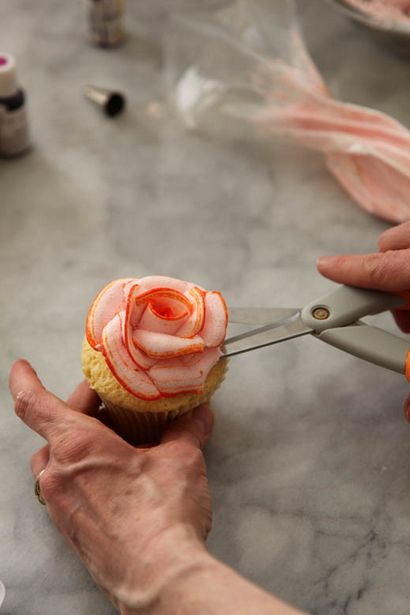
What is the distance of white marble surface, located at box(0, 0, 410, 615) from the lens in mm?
796

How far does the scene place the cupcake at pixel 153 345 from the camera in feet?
2.40

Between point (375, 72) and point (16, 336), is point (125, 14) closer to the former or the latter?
point (375, 72)

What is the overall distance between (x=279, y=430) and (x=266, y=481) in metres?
0.07

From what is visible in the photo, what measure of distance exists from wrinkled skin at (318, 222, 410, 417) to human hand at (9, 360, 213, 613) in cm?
24

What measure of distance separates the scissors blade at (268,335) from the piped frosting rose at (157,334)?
0.06m

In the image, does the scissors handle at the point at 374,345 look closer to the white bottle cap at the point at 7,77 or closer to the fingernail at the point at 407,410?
the fingernail at the point at 407,410

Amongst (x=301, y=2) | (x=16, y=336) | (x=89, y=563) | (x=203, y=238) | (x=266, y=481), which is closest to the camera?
(x=89, y=563)

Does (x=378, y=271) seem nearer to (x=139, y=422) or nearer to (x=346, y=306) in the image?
(x=346, y=306)

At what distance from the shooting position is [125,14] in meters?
1.42

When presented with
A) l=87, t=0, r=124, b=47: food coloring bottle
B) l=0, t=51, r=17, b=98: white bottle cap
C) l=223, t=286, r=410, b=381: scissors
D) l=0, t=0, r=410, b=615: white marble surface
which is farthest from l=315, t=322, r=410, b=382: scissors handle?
l=87, t=0, r=124, b=47: food coloring bottle

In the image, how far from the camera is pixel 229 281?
1047 millimetres

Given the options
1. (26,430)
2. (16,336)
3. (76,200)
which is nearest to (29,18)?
(76,200)

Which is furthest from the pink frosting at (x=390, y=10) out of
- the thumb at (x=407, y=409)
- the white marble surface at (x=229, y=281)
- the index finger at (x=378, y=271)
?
the thumb at (x=407, y=409)

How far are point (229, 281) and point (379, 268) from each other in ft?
0.85
